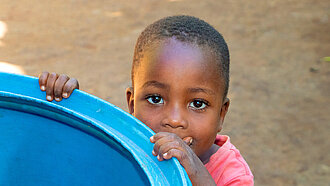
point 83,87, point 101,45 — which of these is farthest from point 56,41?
point 83,87

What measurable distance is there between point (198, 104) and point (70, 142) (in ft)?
1.20

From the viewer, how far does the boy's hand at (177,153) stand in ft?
2.84

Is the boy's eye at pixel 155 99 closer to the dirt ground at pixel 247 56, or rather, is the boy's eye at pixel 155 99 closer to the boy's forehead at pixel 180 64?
the boy's forehead at pixel 180 64

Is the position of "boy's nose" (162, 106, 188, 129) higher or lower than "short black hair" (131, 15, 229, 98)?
lower

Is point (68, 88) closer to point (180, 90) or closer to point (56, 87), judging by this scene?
point (56, 87)

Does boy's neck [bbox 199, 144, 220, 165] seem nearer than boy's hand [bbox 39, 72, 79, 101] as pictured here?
No

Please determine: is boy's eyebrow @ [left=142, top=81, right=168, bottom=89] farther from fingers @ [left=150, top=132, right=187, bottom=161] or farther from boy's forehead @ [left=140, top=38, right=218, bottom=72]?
fingers @ [left=150, top=132, right=187, bottom=161]

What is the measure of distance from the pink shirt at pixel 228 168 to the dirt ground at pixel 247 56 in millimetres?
905

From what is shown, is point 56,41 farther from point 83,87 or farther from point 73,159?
point 73,159

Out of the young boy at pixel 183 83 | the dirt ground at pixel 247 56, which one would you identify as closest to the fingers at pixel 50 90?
the young boy at pixel 183 83

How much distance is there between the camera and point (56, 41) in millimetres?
3445

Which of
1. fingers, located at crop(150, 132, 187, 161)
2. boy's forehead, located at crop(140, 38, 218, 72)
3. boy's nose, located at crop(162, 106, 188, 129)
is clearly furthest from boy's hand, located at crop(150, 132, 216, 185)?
boy's forehead, located at crop(140, 38, 218, 72)

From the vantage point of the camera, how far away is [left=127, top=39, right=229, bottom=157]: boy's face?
44.4 inches

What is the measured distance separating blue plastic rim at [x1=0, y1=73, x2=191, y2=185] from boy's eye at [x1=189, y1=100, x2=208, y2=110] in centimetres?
27
